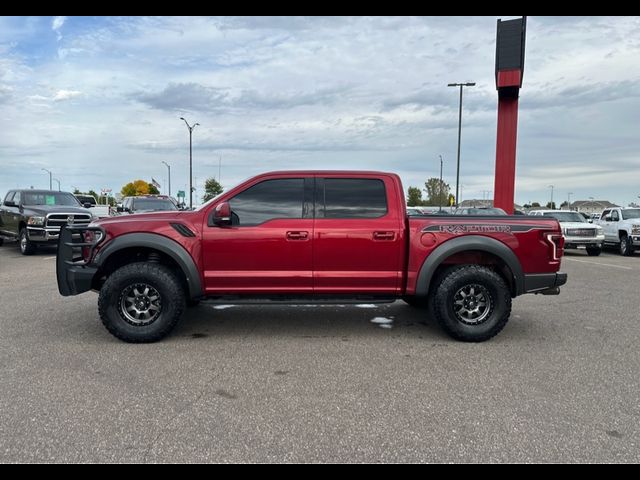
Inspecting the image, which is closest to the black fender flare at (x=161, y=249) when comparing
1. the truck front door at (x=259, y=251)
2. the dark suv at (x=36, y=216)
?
the truck front door at (x=259, y=251)

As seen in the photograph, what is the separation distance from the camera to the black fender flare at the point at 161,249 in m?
4.80

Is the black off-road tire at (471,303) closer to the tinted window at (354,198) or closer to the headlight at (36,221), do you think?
the tinted window at (354,198)

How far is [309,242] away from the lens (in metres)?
4.89

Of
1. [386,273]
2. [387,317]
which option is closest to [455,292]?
[386,273]

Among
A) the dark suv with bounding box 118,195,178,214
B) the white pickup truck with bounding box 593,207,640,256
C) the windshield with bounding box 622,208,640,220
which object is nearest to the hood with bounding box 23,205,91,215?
the dark suv with bounding box 118,195,178,214

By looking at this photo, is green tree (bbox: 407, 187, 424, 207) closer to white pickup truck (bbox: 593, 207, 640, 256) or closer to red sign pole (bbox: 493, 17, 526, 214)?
red sign pole (bbox: 493, 17, 526, 214)

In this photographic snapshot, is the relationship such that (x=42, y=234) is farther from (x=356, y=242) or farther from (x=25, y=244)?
(x=356, y=242)

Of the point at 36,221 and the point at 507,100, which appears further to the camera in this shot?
the point at 507,100

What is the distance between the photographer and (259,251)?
16.0 ft

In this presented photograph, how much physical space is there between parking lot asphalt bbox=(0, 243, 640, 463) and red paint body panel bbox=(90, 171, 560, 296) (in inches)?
25.7

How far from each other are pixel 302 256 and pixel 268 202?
72 centimetres

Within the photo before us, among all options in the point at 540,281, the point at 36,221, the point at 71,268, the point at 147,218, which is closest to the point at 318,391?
the point at 147,218

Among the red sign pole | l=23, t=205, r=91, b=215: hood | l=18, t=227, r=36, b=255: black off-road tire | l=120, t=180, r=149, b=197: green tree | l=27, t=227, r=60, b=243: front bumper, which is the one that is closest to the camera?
l=27, t=227, r=60, b=243: front bumper

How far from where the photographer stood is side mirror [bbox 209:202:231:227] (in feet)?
15.5
